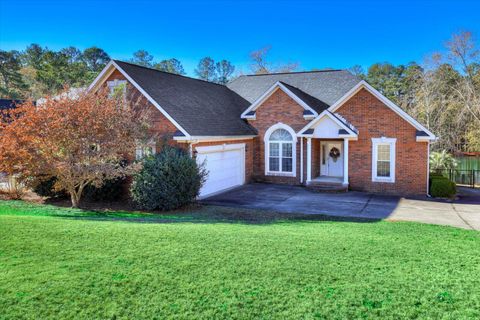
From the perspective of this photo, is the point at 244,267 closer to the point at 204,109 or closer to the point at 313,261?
the point at 313,261

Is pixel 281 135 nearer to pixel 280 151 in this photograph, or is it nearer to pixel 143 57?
pixel 280 151

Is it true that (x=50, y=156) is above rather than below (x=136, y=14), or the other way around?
below

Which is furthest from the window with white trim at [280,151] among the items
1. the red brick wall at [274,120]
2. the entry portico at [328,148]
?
the entry portico at [328,148]

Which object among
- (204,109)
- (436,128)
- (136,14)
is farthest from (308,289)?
(436,128)

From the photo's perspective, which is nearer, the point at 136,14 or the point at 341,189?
the point at 341,189

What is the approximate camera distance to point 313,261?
22.5 ft

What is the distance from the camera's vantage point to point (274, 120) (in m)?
21.7

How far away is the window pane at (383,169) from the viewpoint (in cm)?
1908

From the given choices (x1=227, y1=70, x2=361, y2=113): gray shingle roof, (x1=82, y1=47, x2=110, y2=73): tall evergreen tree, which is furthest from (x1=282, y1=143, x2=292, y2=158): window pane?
(x1=82, y1=47, x2=110, y2=73): tall evergreen tree

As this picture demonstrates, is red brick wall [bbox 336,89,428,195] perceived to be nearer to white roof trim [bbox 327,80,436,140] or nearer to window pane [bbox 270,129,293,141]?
white roof trim [bbox 327,80,436,140]

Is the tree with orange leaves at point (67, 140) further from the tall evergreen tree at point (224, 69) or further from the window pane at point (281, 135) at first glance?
the tall evergreen tree at point (224, 69)

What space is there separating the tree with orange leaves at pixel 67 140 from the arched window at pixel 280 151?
8980 millimetres

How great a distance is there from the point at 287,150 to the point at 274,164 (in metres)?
1.14

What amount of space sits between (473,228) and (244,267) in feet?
30.1
